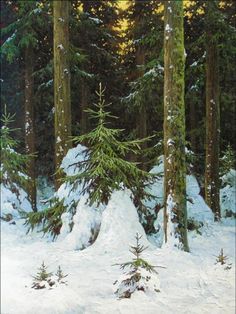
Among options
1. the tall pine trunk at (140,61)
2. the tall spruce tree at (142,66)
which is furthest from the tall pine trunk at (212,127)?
the tall pine trunk at (140,61)

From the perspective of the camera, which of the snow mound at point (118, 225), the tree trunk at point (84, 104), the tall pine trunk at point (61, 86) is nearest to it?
the snow mound at point (118, 225)

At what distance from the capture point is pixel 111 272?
24.7 ft

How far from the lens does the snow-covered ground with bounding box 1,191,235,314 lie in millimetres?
5980

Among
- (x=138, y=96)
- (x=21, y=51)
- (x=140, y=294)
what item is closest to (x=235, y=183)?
(x=138, y=96)

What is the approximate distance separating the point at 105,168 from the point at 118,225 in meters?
1.41

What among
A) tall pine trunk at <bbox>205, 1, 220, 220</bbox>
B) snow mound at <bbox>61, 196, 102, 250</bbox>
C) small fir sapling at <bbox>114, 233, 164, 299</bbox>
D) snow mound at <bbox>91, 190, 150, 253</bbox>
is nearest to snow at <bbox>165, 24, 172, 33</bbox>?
snow mound at <bbox>91, 190, 150, 253</bbox>

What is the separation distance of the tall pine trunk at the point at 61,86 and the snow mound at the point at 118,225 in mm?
2668

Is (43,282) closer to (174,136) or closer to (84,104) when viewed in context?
(174,136)

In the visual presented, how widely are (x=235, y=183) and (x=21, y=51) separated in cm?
1134

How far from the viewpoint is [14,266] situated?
8.05 meters

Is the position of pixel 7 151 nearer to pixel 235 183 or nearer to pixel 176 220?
pixel 176 220

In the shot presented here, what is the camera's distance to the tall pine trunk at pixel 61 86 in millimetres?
11734

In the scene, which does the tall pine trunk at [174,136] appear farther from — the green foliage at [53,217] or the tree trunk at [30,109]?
the tree trunk at [30,109]

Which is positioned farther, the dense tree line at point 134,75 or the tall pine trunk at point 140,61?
the tall pine trunk at point 140,61
